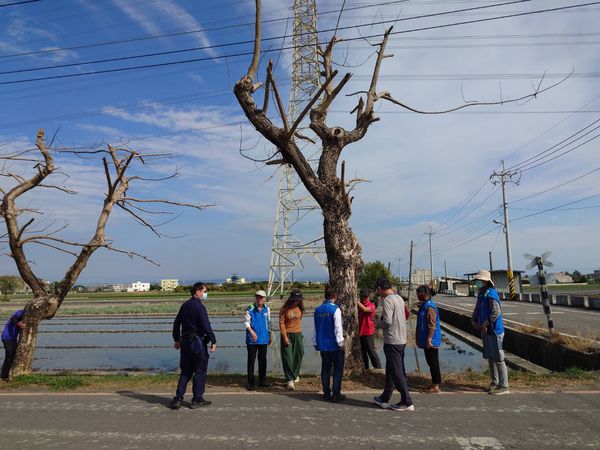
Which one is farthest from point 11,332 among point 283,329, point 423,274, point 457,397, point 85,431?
point 423,274

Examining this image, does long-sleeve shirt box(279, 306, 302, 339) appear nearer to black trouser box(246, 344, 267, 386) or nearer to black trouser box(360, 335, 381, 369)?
black trouser box(246, 344, 267, 386)

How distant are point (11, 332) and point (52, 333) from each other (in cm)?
1549

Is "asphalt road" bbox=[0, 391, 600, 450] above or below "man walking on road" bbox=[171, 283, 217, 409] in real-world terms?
below

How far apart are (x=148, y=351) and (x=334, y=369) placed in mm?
11543

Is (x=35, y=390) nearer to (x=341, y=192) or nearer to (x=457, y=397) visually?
(x=341, y=192)

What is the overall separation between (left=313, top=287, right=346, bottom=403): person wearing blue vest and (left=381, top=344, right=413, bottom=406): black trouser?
2.32 ft

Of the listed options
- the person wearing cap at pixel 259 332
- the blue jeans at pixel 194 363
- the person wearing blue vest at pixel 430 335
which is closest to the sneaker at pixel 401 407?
the person wearing blue vest at pixel 430 335

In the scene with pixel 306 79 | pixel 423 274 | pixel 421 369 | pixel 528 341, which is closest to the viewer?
pixel 421 369

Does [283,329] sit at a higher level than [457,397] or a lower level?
higher

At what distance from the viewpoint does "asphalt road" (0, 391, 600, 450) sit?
5.50m

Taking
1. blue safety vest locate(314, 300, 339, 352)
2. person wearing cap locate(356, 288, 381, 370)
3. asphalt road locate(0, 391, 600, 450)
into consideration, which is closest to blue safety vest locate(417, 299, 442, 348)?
asphalt road locate(0, 391, 600, 450)

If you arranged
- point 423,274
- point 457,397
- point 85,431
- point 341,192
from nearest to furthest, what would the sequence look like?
point 85,431, point 457,397, point 341,192, point 423,274

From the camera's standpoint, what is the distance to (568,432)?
563cm

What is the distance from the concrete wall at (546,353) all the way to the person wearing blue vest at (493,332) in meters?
2.79
